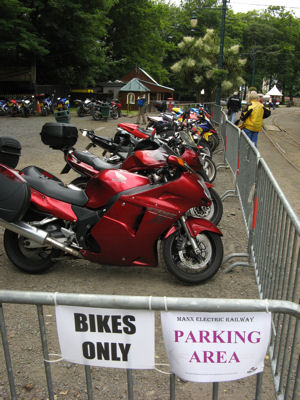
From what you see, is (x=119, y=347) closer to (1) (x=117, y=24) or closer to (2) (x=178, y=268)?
(2) (x=178, y=268)

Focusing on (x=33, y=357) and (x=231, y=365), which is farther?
(x=33, y=357)

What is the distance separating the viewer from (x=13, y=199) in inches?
153

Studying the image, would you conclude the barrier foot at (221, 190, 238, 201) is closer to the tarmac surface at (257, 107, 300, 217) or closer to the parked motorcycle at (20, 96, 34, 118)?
the tarmac surface at (257, 107, 300, 217)

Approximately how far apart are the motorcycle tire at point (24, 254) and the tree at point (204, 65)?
71.8 feet

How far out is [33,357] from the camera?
10.3 feet

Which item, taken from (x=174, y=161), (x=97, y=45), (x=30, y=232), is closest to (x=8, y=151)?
(x=30, y=232)

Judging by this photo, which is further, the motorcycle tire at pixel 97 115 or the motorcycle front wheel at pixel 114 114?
the motorcycle front wheel at pixel 114 114

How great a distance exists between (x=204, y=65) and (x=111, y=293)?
75.0 feet

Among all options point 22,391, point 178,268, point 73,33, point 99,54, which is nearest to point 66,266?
point 178,268

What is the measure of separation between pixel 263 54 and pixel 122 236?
75559mm

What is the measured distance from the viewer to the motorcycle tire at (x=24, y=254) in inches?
171

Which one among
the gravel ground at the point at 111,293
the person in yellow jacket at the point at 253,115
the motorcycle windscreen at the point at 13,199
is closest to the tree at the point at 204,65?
the person in yellow jacket at the point at 253,115

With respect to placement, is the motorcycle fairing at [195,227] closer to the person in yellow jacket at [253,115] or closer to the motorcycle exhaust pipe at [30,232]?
the motorcycle exhaust pipe at [30,232]

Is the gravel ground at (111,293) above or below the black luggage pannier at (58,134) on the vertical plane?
below
